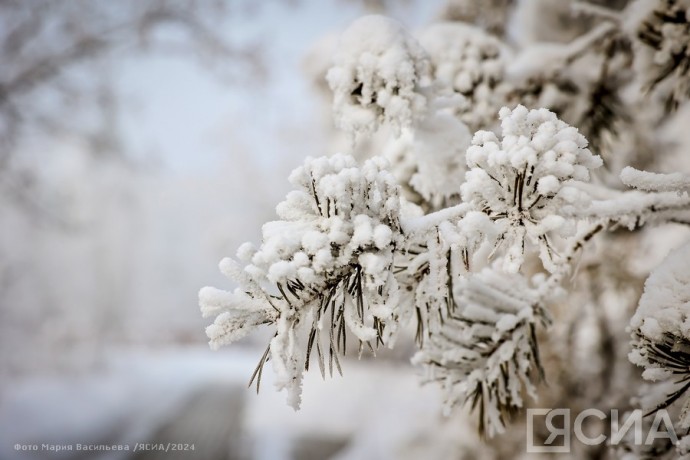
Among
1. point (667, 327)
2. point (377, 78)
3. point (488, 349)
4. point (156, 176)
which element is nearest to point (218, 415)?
point (156, 176)

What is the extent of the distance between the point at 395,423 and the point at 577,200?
655 centimetres

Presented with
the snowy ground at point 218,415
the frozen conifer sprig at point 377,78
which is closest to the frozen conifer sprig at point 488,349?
the frozen conifer sprig at point 377,78

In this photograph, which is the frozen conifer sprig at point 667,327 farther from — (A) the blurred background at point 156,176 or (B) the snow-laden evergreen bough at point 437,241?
(A) the blurred background at point 156,176

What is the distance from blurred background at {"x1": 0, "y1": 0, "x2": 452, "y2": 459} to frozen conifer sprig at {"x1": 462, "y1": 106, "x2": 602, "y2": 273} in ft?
5.50

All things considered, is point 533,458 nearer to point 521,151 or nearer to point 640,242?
point 640,242

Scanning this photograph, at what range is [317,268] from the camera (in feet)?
2.12

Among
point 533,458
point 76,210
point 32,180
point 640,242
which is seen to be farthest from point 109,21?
point 76,210

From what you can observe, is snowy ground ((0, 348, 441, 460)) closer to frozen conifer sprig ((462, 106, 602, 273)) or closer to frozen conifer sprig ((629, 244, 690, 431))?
frozen conifer sprig ((629, 244, 690, 431))

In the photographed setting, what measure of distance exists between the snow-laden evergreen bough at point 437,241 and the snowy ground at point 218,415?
3987 millimetres

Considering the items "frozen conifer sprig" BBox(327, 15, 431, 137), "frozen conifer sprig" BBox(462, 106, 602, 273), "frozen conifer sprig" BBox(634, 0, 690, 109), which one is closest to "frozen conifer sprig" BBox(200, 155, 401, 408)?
"frozen conifer sprig" BBox(462, 106, 602, 273)

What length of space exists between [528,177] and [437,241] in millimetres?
189

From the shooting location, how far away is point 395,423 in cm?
638

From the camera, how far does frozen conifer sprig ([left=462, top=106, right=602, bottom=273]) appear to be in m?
0.62

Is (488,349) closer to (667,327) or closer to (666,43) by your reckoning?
(667,327)
